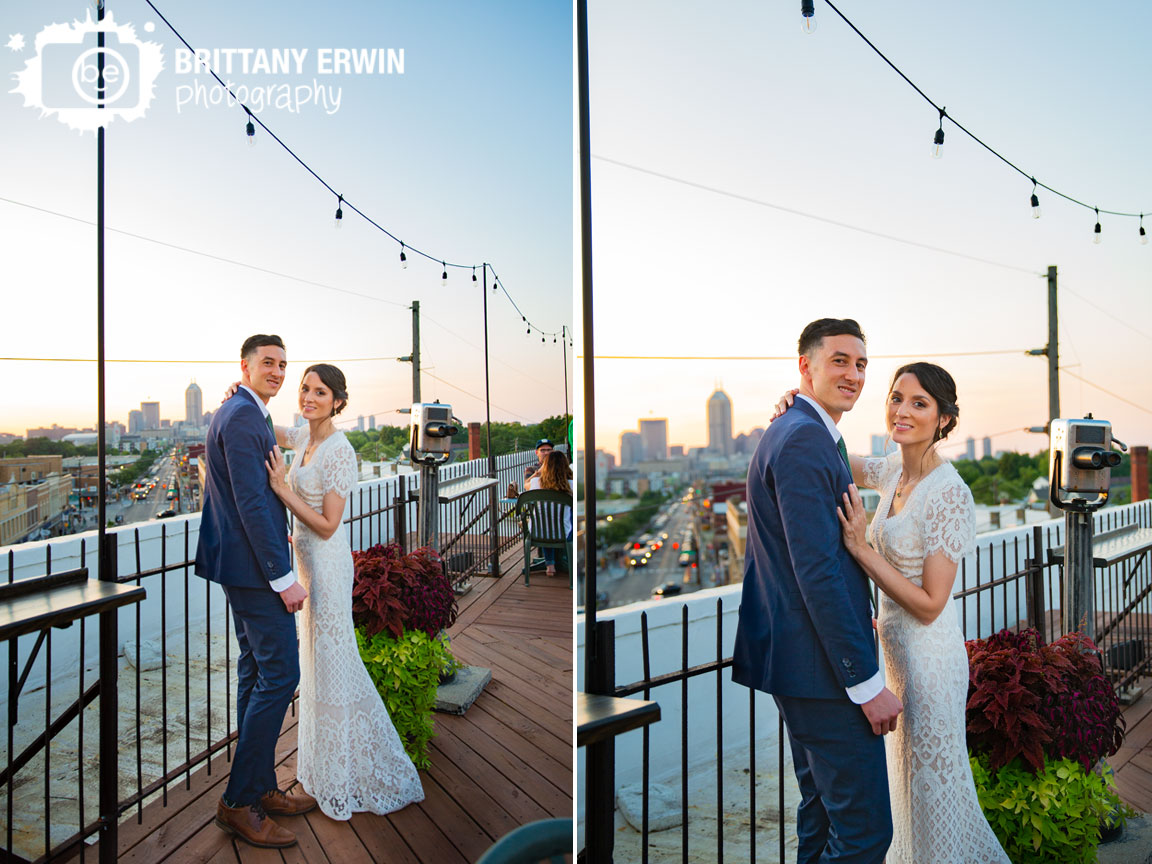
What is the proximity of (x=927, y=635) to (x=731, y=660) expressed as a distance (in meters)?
0.40

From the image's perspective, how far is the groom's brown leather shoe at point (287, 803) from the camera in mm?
1600

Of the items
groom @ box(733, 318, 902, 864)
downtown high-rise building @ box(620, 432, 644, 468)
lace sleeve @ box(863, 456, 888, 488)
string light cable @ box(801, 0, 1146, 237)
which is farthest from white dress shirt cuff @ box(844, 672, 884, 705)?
downtown high-rise building @ box(620, 432, 644, 468)

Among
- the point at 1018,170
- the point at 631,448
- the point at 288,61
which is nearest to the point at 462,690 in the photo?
the point at 288,61

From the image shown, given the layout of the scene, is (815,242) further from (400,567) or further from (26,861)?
(26,861)

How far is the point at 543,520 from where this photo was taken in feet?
9.99

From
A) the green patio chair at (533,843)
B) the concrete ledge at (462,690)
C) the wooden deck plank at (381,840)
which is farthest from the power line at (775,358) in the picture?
the green patio chair at (533,843)

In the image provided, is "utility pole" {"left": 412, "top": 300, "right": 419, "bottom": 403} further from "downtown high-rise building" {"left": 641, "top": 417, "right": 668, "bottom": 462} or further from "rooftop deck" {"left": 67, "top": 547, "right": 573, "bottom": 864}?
"downtown high-rise building" {"left": 641, "top": 417, "right": 668, "bottom": 462}

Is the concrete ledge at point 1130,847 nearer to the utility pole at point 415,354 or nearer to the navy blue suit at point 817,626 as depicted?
the navy blue suit at point 817,626

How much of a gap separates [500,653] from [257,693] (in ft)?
3.97

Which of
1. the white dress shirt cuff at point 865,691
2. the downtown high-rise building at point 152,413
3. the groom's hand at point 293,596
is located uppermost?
the downtown high-rise building at point 152,413

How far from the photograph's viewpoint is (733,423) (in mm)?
4438

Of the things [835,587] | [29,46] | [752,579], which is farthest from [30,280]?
[835,587]

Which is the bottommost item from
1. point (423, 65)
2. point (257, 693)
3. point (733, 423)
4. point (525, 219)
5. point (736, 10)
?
point (257, 693)

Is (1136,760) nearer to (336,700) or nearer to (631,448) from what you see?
(336,700)
